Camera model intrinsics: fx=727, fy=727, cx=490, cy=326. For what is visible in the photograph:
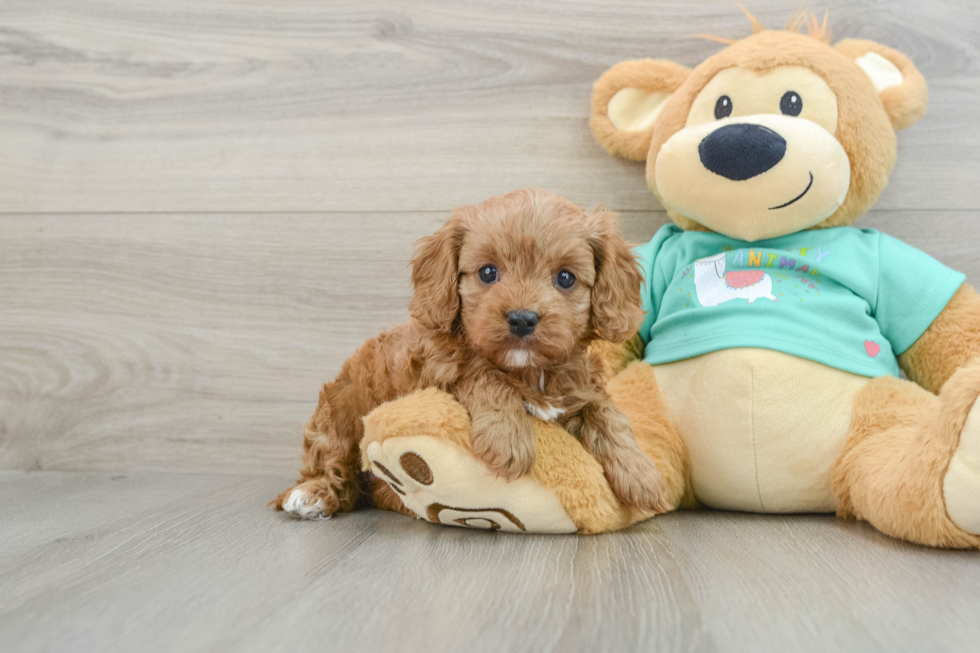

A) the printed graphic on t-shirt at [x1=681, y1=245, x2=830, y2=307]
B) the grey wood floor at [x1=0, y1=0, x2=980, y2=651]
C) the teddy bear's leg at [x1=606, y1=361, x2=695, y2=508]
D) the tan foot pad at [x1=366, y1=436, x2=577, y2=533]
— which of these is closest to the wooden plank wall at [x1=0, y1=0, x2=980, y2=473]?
the grey wood floor at [x1=0, y1=0, x2=980, y2=651]

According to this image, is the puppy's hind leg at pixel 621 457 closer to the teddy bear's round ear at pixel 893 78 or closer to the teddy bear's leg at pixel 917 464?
the teddy bear's leg at pixel 917 464

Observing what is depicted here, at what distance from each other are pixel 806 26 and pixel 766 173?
532 mm

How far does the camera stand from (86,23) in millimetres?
1825

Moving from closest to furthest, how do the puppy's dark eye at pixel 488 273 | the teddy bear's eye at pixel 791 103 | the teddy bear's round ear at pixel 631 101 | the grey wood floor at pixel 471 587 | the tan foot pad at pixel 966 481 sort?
the grey wood floor at pixel 471 587
the tan foot pad at pixel 966 481
the puppy's dark eye at pixel 488 273
the teddy bear's eye at pixel 791 103
the teddy bear's round ear at pixel 631 101

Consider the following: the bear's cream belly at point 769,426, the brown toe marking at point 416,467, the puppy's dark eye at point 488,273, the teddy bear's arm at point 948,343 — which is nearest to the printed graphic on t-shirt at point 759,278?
the bear's cream belly at point 769,426

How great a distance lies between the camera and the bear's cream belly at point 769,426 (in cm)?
123

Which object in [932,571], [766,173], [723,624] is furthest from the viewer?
[766,173]

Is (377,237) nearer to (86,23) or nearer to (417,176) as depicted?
(417,176)

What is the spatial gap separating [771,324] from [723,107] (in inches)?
16.8

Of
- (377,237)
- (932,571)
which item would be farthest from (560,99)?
(932,571)

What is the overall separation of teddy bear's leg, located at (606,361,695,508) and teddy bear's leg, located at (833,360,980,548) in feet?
0.83

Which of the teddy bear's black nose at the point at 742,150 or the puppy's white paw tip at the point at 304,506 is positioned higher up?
the teddy bear's black nose at the point at 742,150

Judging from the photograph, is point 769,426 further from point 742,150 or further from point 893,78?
point 893,78

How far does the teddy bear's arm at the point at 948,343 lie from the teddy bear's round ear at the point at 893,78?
358mm
